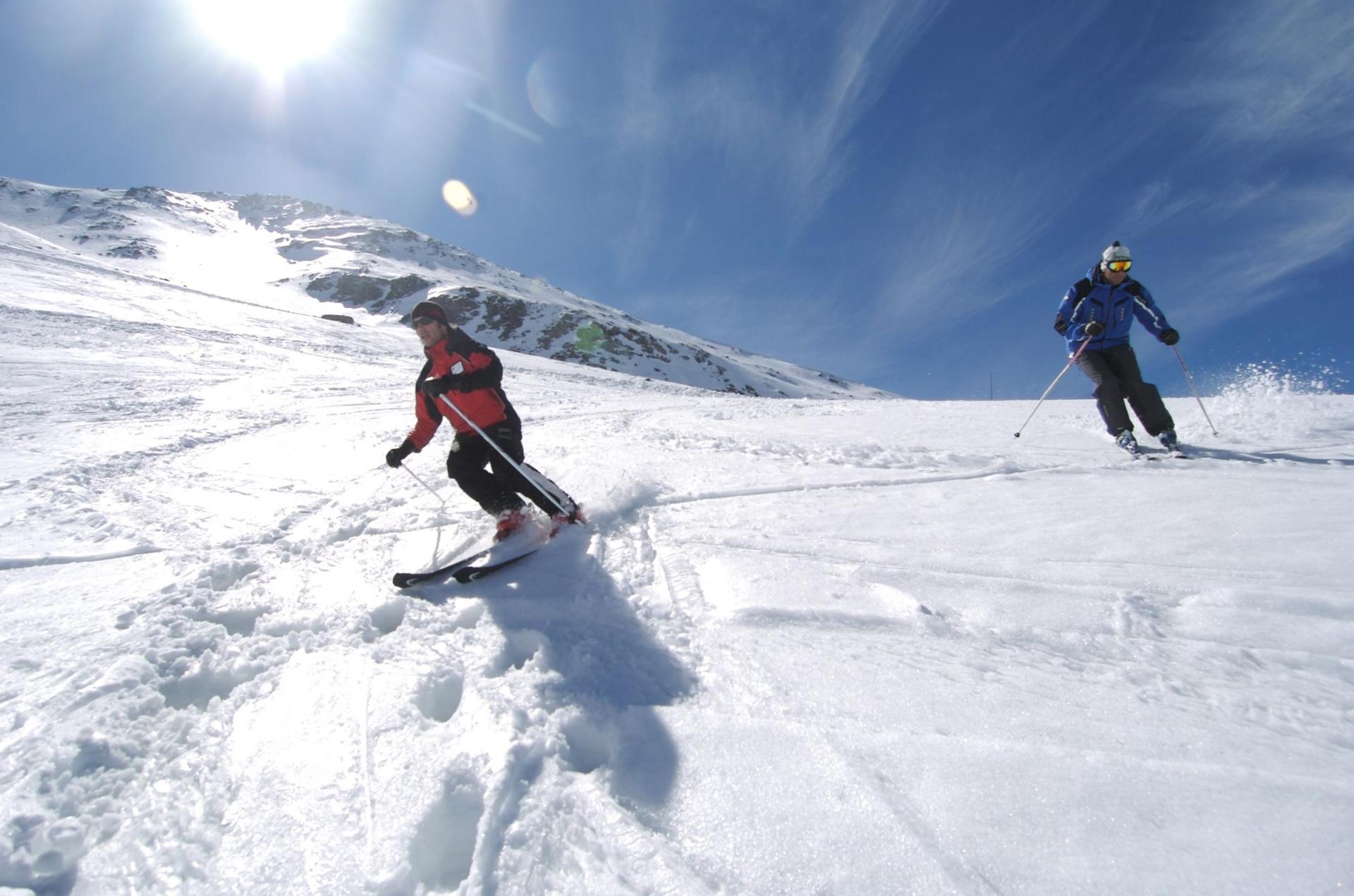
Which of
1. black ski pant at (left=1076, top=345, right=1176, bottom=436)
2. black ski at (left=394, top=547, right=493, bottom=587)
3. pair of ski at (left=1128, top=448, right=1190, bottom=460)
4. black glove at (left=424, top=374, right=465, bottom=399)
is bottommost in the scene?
black ski at (left=394, top=547, right=493, bottom=587)

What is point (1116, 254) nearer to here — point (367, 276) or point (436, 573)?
point (436, 573)

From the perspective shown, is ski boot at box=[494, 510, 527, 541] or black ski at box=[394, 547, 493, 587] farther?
ski boot at box=[494, 510, 527, 541]

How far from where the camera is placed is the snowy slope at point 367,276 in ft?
295

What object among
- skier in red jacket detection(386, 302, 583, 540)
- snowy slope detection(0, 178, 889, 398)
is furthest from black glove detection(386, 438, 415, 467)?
snowy slope detection(0, 178, 889, 398)

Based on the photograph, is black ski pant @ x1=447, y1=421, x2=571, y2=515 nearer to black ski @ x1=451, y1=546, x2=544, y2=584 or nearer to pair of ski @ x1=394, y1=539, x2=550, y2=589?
pair of ski @ x1=394, y1=539, x2=550, y2=589

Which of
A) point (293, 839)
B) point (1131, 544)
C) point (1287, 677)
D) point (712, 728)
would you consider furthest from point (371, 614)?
point (1131, 544)

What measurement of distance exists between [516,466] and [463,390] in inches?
27.0

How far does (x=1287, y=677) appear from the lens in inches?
78.7

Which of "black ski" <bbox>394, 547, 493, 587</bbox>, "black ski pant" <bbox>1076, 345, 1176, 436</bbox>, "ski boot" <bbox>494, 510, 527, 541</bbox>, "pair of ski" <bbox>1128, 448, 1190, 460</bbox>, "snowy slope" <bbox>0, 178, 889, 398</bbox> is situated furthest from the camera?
"snowy slope" <bbox>0, 178, 889, 398</bbox>

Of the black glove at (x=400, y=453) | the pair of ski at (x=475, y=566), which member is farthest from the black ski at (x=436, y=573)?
the black glove at (x=400, y=453)

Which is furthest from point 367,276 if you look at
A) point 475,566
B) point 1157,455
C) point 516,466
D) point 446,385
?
point 1157,455

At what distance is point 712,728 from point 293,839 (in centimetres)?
129

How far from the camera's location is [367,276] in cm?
9994

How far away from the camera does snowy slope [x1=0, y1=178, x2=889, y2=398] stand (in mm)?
89938
